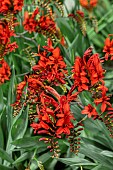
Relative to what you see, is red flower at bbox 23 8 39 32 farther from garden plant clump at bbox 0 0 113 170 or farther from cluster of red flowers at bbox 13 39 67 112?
cluster of red flowers at bbox 13 39 67 112

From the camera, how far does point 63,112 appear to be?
165 centimetres

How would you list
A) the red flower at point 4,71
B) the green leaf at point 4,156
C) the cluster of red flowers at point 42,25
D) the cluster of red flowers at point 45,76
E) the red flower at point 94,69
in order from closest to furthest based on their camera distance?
the red flower at point 94,69, the cluster of red flowers at point 45,76, the green leaf at point 4,156, the red flower at point 4,71, the cluster of red flowers at point 42,25

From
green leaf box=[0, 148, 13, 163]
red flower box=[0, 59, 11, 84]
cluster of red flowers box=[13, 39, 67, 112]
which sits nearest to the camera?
cluster of red flowers box=[13, 39, 67, 112]

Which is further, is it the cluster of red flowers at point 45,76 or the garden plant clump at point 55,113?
Result: the cluster of red flowers at point 45,76

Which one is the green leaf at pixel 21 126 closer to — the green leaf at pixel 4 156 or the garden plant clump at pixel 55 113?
the garden plant clump at pixel 55 113

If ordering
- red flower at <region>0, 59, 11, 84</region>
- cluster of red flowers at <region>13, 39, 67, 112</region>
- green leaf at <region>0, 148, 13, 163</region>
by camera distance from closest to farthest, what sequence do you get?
1. cluster of red flowers at <region>13, 39, 67, 112</region>
2. green leaf at <region>0, 148, 13, 163</region>
3. red flower at <region>0, 59, 11, 84</region>

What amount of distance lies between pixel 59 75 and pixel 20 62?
961mm

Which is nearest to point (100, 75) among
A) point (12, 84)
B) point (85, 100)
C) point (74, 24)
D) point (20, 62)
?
point (85, 100)

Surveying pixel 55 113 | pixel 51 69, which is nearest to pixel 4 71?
pixel 51 69

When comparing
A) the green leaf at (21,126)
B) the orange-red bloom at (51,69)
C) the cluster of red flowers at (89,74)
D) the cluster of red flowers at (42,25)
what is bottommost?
the green leaf at (21,126)

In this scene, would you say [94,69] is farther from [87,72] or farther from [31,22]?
[31,22]

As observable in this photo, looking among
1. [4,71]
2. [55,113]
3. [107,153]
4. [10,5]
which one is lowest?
[107,153]

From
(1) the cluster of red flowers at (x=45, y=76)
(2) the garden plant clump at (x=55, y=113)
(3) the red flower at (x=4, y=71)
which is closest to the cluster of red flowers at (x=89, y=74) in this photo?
(2) the garden plant clump at (x=55, y=113)

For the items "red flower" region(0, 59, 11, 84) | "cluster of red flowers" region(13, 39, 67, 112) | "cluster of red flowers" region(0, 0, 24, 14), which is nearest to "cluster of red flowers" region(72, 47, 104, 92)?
"cluster of red flowers" region(13, 39, 67, 112)
